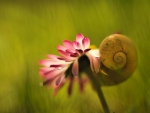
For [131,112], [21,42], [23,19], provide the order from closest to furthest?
[131,112] → [21,42] → [23,19]

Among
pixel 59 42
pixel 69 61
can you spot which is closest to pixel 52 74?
pixel 69 61

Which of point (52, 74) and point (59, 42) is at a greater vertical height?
point (59, 42)

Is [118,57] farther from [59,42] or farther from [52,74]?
[59,42]

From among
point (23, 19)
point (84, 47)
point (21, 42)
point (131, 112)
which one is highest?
point (23, 19)

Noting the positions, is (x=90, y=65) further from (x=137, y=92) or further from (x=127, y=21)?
(x=127, y=21)

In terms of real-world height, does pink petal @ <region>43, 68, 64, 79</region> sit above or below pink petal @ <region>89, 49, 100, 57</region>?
below

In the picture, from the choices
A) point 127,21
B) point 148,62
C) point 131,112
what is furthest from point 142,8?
point 131,112
